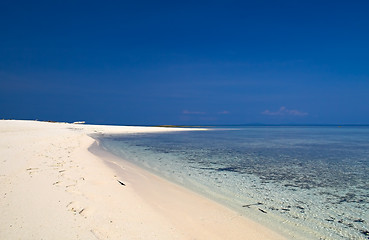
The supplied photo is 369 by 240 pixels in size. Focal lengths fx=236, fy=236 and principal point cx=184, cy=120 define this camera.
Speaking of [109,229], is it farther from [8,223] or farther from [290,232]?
[290,232]

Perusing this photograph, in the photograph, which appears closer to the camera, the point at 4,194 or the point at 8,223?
the point at 8,223

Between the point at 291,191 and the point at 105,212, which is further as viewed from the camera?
the point at 291,191

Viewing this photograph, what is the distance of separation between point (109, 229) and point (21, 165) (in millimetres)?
7329

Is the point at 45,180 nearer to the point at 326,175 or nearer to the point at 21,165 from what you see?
the point at 21,165

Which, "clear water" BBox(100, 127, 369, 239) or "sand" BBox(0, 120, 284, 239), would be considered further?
"clear water" BBox(100, 127, 369, 239)

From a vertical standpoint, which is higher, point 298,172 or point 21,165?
point 21,165

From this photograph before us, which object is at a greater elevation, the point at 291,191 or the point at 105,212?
the point at 105,212

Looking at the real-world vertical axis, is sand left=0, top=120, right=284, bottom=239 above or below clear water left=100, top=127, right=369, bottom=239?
above

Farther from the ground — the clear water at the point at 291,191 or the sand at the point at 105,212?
the sand at the point at 105,212

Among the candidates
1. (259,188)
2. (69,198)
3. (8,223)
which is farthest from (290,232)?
(8,223)

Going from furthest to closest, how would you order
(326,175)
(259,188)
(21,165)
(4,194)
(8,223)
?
1. (326,175)
2. (21,165)
3. (259,188)
4. (4,194)
5. (8,223)

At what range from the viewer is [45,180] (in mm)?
7535

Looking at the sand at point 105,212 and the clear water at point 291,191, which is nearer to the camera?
the sand at point 105,212

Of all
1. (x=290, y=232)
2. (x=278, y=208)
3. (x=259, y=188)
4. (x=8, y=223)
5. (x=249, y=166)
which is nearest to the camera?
(x=8, y=223)
